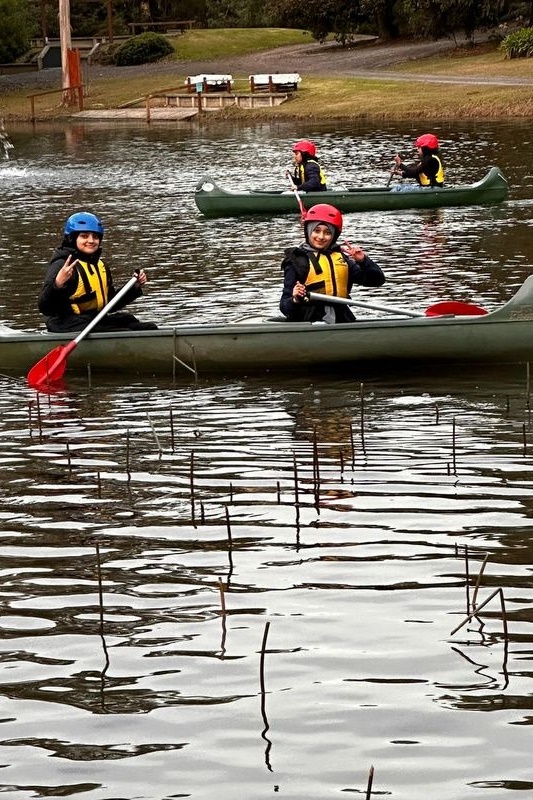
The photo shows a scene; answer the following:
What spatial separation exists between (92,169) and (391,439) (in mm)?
28281

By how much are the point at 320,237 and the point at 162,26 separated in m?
72.4

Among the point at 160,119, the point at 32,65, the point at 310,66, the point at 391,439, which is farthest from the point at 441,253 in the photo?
the point at 32,65

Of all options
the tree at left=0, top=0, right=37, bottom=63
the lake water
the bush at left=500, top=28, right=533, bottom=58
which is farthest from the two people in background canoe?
the tree at left=0, top=0, right=37, bottom=63

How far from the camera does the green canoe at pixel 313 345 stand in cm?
1326

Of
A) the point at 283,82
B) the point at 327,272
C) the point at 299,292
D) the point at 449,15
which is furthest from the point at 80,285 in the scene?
the point at 449,15

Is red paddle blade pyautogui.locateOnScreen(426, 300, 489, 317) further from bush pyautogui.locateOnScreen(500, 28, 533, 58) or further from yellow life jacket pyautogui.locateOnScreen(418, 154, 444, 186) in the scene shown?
bush pyautogui.locateOnScreen(500, 28, 533, 58)

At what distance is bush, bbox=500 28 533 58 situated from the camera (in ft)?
178

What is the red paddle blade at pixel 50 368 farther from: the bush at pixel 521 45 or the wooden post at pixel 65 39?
the wooden post at pixel 65 39

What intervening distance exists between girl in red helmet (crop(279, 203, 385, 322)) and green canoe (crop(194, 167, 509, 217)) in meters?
12.5

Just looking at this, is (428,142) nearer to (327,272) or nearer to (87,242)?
(327,272)

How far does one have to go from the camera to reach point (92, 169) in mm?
38031

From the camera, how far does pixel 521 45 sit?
54562mm

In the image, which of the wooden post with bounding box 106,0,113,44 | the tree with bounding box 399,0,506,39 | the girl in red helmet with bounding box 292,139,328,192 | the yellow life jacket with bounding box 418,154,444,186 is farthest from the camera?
the wooden post with bounding box 106,0,113,44

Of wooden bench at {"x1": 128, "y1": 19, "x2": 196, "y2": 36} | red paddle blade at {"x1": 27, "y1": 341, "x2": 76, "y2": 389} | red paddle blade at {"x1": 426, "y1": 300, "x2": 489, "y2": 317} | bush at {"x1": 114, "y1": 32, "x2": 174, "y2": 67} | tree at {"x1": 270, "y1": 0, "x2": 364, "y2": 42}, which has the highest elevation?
wooden bench at {"x1": 128, "y1": 19, "x2": 196, "y2": 36}
